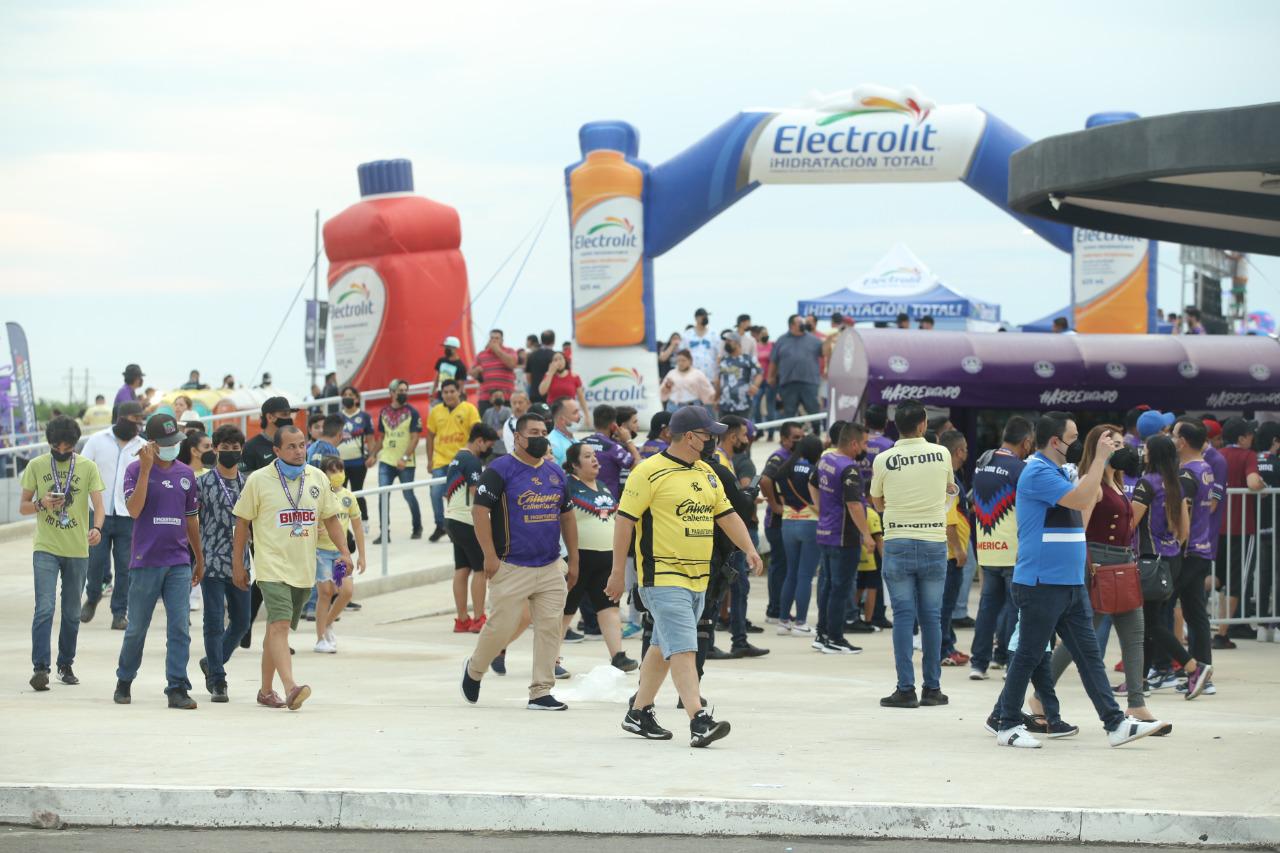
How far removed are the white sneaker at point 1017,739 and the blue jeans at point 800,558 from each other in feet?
17.0

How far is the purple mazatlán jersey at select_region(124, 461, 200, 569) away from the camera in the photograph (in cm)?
984

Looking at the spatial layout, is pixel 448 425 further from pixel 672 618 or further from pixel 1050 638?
pixel 1050 638

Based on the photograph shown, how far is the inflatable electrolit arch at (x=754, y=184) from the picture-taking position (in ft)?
71.8

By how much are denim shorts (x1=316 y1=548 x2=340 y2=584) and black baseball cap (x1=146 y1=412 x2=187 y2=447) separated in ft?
9.58

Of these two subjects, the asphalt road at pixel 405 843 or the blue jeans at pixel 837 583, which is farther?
the blue jeans at pixel 837 583

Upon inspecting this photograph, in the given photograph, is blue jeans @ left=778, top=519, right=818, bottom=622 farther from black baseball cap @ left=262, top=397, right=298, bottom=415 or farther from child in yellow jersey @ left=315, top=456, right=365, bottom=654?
black baseball cap @ left=262, top=397, right=298, bottom=415

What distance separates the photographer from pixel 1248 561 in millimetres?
13594

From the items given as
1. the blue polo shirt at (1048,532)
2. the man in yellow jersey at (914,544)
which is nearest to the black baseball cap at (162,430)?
the man in yellow jersey at (914,544)

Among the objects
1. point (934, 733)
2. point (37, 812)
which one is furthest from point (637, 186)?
point (37, 812)

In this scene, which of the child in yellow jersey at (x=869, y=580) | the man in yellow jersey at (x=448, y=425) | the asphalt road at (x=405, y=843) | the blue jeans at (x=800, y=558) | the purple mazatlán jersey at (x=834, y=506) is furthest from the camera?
the man in yellow jersey at (x=448, y=425)

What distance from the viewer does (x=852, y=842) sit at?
6.68 m

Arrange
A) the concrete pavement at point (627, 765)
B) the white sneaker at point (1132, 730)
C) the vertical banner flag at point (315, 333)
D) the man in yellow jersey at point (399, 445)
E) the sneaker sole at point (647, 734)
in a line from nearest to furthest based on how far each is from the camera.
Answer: the concrete pavement at point (627, 765)
the white sneaker at point (1132, 730)
the sneaker sole at point (647, 734)
the man in yellow jersey at point (399, 445)
the vertical banner flag at point (315, 333)

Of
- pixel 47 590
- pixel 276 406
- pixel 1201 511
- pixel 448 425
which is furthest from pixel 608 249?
pixel 47 590

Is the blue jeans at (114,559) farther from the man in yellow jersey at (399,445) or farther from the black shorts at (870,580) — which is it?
the black shorts at (870,580)
